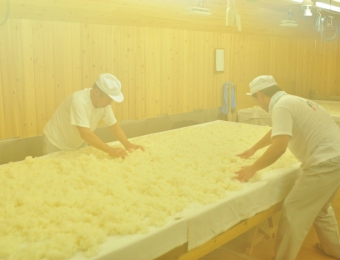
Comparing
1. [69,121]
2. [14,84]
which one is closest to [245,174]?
[69,121]

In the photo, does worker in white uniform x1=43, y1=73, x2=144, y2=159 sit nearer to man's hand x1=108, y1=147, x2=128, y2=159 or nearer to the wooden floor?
man's hand x1=108, y1=147, x2=128, y2=159

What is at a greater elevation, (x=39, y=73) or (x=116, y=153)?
(x=39, y=73)

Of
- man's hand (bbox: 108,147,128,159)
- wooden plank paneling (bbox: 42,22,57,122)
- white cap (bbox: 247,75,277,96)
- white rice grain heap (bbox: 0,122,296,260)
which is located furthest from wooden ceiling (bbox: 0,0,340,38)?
man's hand (bbox: 108,147,128,159)

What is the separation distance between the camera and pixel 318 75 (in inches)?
348

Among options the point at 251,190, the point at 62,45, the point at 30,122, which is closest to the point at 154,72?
the point at 62,45

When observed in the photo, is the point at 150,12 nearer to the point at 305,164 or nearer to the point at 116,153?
the point at 116,153

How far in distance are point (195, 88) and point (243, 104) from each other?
4.54ft

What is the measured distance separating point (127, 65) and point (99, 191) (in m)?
3.04

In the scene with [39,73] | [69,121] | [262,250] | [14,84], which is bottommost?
[262,250]

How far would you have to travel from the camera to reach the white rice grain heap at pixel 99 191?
5.45 feet

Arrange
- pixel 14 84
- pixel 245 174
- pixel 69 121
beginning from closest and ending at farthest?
pixel 245 174 < pixel 69 121 < pixel 14 84

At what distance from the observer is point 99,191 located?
89.8 inches

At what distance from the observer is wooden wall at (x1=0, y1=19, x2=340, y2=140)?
12.8 feet

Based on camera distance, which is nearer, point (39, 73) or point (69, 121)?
point (69, 121)
